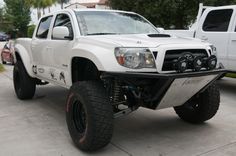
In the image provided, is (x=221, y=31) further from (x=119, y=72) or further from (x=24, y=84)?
(x=119, y=72)

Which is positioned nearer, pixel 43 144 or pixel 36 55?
pixel 43 144

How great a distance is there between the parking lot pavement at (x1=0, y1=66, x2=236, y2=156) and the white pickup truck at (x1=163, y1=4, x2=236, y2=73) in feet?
4.38

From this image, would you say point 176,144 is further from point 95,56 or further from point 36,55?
point 36,55

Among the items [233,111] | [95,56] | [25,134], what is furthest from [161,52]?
[233,111]

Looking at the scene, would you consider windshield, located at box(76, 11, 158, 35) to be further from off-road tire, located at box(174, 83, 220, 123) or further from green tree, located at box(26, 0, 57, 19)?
green tree, located at box(26, 0, 57, 19)

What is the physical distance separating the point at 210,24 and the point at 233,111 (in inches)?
115

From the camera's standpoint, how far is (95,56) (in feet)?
14.2

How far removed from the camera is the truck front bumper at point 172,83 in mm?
4074

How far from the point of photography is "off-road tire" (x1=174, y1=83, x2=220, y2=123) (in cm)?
528

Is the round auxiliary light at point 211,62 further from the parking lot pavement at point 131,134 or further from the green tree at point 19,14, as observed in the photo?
the green tree at point 19,14

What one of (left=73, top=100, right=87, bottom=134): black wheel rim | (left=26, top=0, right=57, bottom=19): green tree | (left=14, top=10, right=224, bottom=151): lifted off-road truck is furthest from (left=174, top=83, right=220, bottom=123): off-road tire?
(left=26, top=0, right=57, bottom=19): green tree

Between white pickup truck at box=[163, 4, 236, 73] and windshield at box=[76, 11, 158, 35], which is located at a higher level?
windshield at box=[76, 11, 158, 35]

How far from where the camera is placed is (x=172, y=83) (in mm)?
4152

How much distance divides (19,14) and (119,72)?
5407 cm
